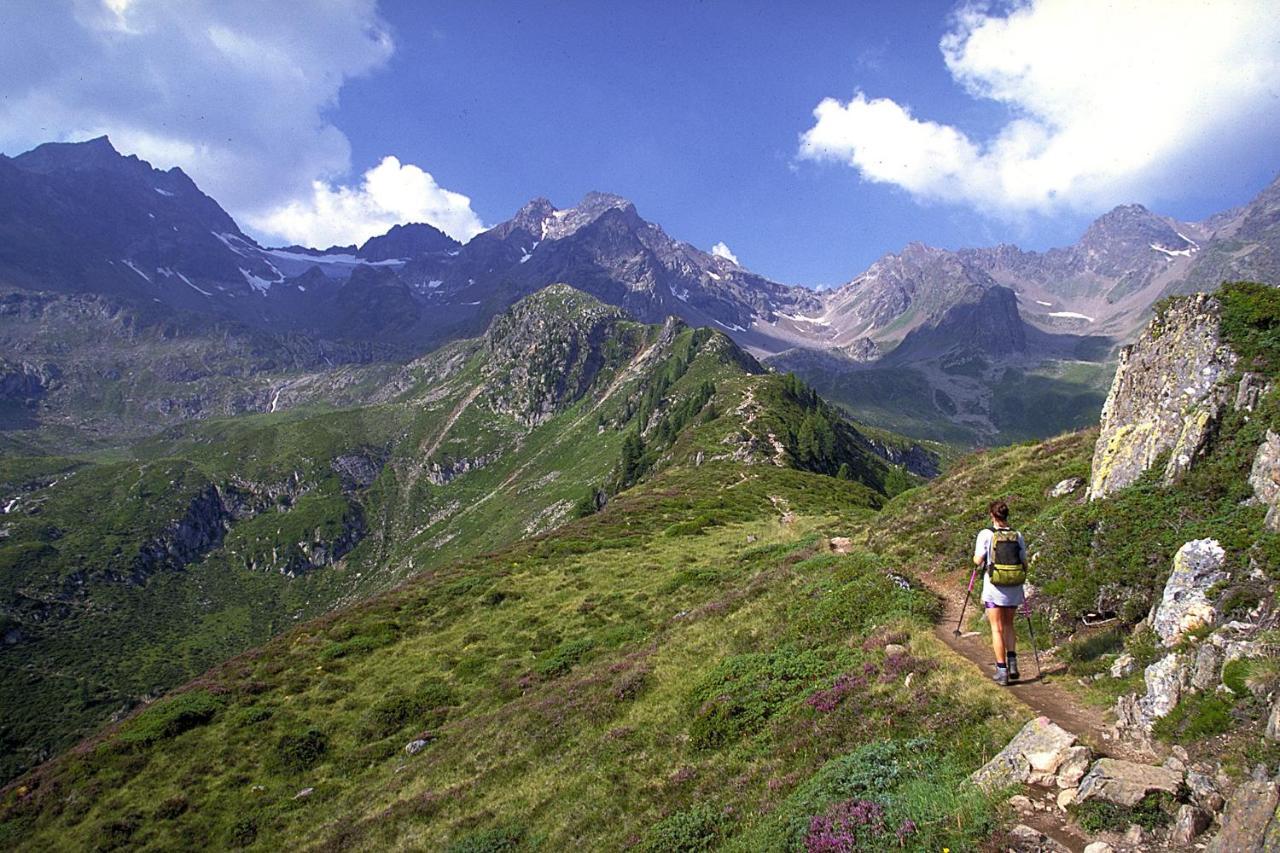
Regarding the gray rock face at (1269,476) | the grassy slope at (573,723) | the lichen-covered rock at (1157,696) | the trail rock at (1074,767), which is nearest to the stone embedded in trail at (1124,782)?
the trail rock at (1074,767)

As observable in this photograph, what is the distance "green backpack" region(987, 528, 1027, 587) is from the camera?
13836 mm

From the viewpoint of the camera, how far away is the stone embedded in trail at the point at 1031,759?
368 inches

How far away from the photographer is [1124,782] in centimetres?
839

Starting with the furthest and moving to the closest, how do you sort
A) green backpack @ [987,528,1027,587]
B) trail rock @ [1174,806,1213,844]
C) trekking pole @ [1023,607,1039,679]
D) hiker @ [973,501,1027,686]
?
trekking pole @ [1023,607,1039,679] < green backpack @ [987,528,1027,587] < hiker @ [973,501,1027,686] < trail rock @ [1174,806,1213,844]

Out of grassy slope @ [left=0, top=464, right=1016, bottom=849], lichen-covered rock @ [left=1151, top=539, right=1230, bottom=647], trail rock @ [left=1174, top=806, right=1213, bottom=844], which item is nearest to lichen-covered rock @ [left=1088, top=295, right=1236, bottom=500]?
lichen-covered rock @ [left=1151, top=539, right=1230, bottom=647]

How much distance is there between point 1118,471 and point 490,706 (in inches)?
1133

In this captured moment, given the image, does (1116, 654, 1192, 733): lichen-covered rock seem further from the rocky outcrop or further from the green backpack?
the green backpack

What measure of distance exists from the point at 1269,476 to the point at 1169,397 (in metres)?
6.24

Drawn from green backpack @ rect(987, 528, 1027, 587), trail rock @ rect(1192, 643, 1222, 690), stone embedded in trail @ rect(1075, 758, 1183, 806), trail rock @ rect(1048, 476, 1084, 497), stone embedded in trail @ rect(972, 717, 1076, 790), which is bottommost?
stone embedded in trail @ rect(972, 717, 1076, 790)

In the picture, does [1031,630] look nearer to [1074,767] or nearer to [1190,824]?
[1074,767]

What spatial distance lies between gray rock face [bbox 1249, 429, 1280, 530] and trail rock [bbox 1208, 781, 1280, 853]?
8744 millimetres

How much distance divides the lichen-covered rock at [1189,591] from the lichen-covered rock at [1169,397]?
484 cm

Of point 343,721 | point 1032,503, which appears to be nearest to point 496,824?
point 343,721

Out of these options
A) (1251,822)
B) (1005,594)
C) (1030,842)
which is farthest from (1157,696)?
(1030,842)
